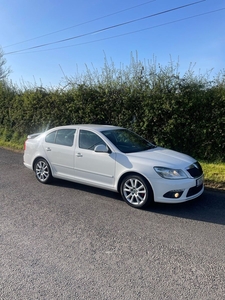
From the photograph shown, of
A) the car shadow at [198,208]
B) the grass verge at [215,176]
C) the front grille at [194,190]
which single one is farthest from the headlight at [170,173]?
the grass verge at [215,176]

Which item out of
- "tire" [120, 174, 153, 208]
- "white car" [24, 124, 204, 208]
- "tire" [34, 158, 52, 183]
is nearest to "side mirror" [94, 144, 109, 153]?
"white car" [24, 124, 204, 208]

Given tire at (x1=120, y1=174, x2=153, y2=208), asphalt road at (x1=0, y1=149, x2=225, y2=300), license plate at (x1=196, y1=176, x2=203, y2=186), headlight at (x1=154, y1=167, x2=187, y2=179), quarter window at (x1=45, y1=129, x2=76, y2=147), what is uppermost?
quarter window at (x1=45, y1=129, x2=76, y2=147)

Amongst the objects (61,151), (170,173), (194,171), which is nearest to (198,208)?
(194,171)

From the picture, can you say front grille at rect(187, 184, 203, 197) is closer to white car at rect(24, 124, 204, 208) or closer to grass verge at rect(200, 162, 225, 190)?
white car at rect(24, 124, 204, 208)

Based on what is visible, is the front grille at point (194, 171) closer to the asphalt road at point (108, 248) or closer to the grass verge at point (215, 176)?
the asphalt road at point (108, 248)

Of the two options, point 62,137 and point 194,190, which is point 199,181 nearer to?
point 194,190

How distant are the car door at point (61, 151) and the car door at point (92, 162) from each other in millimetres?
203

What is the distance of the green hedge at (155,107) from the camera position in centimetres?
770

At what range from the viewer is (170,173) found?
454 cm

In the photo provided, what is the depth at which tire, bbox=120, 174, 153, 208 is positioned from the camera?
4.61m

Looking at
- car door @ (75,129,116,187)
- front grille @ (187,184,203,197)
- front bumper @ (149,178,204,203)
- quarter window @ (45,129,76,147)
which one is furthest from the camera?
quarter window @ (45,129,76,147)

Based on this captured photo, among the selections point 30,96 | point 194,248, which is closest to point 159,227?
point 194,248

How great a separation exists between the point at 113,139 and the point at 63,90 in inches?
256

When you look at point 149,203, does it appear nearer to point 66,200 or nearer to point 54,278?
point 66,200
